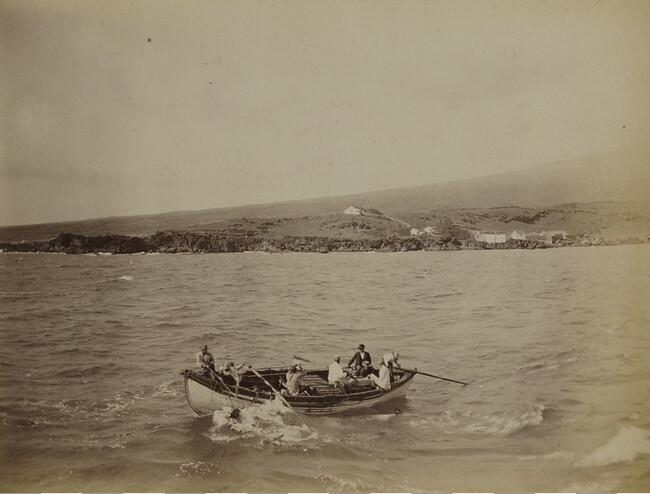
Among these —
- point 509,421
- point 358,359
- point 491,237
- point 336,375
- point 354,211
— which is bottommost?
point 509,421

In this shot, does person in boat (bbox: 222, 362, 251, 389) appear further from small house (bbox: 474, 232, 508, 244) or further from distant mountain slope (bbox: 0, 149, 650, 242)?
small house (bbox: 474, 232, 508, 244)

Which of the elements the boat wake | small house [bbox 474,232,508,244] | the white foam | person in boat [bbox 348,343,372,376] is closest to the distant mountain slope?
small house [bbox 474,232,508,244]

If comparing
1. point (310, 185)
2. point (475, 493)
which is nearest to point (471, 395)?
point (475, 493)

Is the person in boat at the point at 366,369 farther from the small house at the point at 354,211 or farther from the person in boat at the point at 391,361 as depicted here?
the small house at the point at 354,211

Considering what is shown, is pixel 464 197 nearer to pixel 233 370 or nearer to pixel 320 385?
pixel 320 385

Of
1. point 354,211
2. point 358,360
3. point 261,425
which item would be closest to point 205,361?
point 261,425

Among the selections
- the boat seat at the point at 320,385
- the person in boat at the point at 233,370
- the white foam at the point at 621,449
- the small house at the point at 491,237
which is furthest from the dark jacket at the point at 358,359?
the white foam at the point at 621,449
